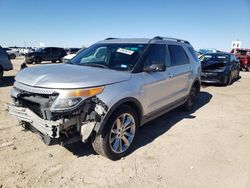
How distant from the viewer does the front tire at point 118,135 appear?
3.39 metres

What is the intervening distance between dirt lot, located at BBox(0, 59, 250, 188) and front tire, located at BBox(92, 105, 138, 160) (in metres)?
0.17

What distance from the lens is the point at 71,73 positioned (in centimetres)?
348

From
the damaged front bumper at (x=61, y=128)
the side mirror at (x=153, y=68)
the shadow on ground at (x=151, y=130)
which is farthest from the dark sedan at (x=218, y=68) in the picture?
the damaged front bumper at (x=61, y=128)

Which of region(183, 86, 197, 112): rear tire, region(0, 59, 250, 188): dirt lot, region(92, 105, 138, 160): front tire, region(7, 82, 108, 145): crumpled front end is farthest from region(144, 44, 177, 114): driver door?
region(183, 86, 197, 112): rear tire

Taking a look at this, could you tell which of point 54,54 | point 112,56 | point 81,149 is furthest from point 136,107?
point 54,54

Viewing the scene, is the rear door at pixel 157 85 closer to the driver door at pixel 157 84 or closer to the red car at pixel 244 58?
the driver door at pixel 157 84

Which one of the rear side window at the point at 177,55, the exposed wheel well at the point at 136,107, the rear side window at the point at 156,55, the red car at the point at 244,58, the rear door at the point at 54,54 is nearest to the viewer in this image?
the exposed wheel well at the point at 136,107

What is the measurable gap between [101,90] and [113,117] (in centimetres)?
48

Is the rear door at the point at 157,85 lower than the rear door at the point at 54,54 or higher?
higher

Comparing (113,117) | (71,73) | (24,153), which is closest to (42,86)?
(71,73)

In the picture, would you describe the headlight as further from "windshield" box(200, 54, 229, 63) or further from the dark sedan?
"windshield" box(200, 54, 229, 63)

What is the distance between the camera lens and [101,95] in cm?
319

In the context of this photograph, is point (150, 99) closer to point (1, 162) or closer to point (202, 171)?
point (202, 171)

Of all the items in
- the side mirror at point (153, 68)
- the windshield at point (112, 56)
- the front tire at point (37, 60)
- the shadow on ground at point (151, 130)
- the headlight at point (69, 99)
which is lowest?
the front tire at point (37, 60)
